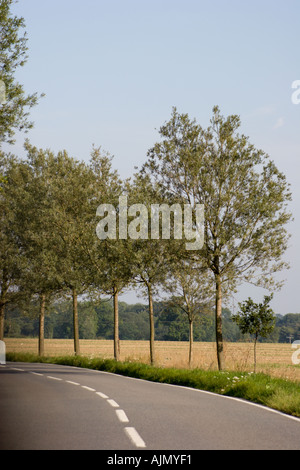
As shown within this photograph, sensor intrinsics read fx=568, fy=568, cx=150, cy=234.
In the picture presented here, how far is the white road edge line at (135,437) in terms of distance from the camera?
7332 millimetres

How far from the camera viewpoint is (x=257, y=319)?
24266 millimetres

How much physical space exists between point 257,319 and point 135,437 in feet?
56.2

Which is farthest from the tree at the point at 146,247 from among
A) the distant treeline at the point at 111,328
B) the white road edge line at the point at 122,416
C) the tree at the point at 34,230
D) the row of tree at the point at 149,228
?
the distant treeline at the point at 111,328

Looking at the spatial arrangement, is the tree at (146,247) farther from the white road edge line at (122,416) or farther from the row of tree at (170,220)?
the white road edge line at (122,416)

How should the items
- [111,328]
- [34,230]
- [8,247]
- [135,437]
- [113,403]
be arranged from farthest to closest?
[111,328]
[8,247]
[34,230]
[113,403]
[135,437]

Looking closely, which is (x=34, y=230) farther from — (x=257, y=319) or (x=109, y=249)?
(x=257, y=319)

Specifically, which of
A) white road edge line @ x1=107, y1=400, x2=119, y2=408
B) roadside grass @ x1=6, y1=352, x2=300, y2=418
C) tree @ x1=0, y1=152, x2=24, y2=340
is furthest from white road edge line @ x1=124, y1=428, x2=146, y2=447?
tree @ x1=0, y1=152, x2=24, y2=340

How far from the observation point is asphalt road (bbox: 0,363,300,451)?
7.41 m

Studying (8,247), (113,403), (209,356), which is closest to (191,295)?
(209,356)

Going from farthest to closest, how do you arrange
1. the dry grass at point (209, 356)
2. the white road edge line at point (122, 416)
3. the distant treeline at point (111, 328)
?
the distant treeline at point (111, 328), the dry grass at point (209, 356), the white road edge line at point (122, 416)

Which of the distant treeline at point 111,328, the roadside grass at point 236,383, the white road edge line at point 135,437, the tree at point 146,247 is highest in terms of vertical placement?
the tree at point 146,247

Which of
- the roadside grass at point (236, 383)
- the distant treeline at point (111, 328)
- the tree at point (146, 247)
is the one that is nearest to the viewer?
the roadside grass at point (236, 383)
